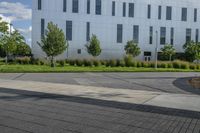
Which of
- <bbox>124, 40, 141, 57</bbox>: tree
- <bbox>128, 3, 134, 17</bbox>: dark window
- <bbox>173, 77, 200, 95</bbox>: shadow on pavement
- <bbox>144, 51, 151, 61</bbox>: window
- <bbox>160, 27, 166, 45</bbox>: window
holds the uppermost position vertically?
<bbox>128, 3, 134, 17</bbox>: dark window

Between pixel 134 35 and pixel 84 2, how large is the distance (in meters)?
12.6

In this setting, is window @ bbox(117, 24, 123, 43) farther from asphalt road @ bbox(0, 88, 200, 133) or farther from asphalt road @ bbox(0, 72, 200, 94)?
asphalt road @ bbox(0, 88, 200, 133)

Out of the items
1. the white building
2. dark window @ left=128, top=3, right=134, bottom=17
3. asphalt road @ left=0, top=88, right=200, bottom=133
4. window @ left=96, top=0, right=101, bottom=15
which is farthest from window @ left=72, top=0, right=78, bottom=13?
asphalt road @ left=0, top=88, right=200, bottom=133

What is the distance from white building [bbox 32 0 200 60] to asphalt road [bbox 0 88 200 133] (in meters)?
52.1

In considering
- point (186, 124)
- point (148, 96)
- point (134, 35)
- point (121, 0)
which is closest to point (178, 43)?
point (134, 35)

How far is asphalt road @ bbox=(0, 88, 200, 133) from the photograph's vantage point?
24.0ft

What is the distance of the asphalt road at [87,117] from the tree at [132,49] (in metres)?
51.0

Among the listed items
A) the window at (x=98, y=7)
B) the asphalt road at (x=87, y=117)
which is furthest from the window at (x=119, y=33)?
the asphalt road at (x=87, y=117)

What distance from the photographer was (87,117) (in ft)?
27.9

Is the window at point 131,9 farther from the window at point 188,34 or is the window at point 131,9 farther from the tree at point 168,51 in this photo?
the window at point 188,34

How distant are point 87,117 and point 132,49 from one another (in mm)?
54077

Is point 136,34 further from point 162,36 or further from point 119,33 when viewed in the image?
point 162,36

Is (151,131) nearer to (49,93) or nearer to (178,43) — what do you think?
(49,93)

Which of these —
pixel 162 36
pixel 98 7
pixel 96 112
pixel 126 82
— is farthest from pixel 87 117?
pixel 162 36
